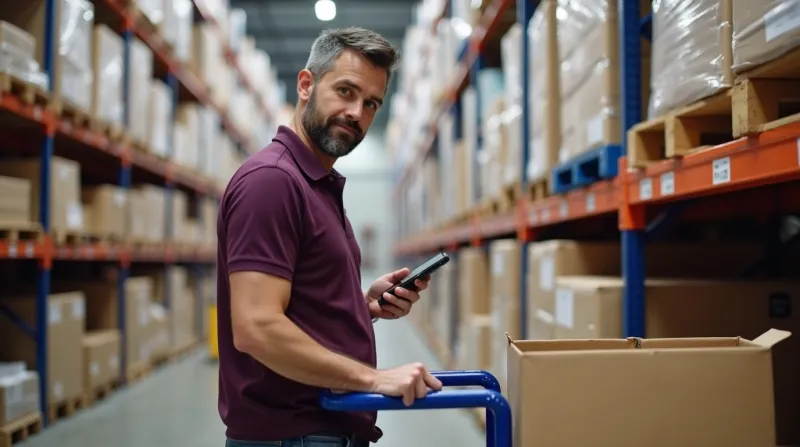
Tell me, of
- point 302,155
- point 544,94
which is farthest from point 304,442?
point 544,94

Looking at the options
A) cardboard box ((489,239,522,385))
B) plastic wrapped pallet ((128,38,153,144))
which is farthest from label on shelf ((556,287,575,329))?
plastic wrapped pallet ((128,38,153,144))

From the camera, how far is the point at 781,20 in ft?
5.21

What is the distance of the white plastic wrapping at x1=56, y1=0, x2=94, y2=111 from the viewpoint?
472 centimetres

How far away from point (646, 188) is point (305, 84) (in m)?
1.37

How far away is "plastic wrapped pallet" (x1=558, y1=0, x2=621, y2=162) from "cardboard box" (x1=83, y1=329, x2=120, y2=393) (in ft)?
13.7

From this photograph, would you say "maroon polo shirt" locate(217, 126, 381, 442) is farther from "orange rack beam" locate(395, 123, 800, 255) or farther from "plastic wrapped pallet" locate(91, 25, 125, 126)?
"plastic wrapped pallet" locate(91, 25, 125, 126)

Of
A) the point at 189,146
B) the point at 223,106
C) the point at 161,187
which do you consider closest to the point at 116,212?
the point at 189,146

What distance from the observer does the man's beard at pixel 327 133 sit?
179 centimetres

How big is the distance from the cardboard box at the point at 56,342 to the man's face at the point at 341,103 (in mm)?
3740

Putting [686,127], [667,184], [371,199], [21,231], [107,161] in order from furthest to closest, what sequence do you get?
[371,199] < [107,161] < [21,231] < [667,184] < [686,127]

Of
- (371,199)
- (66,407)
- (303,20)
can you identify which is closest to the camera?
(66,407)

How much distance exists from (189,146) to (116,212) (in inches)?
102

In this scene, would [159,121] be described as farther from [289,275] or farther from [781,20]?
[781,20]

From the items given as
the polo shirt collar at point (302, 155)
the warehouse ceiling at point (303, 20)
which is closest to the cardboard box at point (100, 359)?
the polo shirt collar at point (302, 155)
